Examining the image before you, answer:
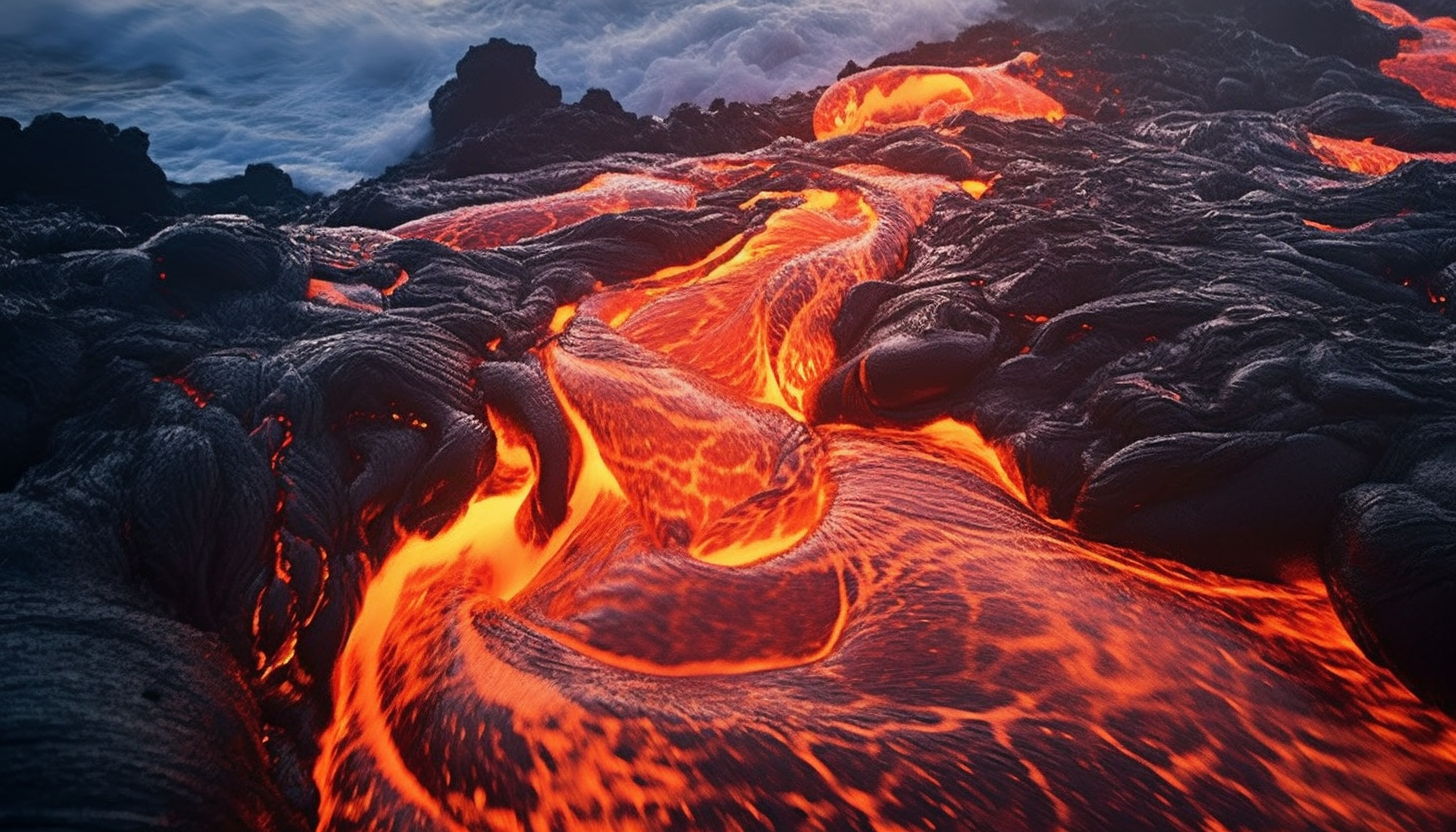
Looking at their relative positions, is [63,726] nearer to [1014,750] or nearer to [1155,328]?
[1014,750]

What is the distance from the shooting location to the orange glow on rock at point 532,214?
6.62 metres

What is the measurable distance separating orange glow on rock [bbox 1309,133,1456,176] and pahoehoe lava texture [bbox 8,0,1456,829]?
3.04 metres

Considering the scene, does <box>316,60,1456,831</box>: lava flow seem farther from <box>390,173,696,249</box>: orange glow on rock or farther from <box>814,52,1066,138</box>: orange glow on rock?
<box>814,52,1066,138</box>: orange glow on rock

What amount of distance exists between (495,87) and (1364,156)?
45.5 ft

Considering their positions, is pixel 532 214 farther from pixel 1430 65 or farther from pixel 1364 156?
pixel 1430 65

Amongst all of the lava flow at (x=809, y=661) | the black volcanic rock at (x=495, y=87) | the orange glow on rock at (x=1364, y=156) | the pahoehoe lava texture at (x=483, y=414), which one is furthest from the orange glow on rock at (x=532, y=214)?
the orange glow on rock at (x=1364, y=156)

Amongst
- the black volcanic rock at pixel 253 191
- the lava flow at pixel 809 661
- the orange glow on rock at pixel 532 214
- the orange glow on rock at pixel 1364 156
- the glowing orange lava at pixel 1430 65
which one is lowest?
the lava flow at pixel 809 661

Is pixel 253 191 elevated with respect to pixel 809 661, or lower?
elevated

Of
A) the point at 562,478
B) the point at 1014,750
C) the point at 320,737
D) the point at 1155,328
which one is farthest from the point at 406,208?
the point at 1014,750

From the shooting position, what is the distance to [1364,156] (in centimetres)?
899

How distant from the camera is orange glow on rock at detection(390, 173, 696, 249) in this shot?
6625mm

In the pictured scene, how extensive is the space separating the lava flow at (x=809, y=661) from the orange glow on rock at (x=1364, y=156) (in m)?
8.82

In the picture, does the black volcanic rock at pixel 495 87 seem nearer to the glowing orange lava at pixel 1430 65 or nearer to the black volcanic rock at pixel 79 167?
the black volcanic rock at pixel 79 167

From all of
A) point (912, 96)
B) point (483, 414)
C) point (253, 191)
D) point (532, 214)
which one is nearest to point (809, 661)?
point (483, 414)
